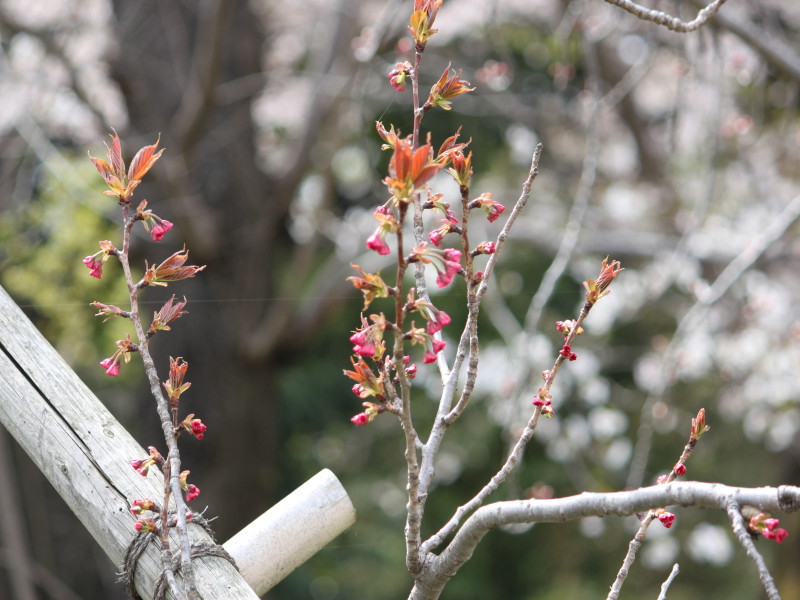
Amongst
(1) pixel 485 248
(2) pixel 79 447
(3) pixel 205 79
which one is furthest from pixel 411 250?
(3) pixel 205 79

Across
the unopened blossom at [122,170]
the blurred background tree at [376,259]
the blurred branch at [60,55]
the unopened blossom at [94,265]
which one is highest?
the blurred branch at [60,55]

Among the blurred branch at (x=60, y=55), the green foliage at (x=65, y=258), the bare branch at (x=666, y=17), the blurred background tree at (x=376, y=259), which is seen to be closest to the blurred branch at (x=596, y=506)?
the bare branch at (x=666, y=17)

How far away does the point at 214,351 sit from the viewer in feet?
11.5

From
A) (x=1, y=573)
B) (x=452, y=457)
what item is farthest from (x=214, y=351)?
(x=452, y=457)

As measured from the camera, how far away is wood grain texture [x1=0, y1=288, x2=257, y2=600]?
754 millimetres

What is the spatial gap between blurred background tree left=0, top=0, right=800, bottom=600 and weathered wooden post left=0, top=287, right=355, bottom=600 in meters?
0.83

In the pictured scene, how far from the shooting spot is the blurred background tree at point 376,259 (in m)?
2.79

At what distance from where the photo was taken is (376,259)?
322 cm

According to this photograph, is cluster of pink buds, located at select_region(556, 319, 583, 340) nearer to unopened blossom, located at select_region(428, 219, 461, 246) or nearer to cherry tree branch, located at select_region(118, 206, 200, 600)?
unopened blossom, located at select_region(428, 219, 461, 246)

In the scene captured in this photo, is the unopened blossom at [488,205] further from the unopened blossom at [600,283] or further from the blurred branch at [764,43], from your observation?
the blurred branch at [764,43]

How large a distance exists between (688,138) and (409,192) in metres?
4.88

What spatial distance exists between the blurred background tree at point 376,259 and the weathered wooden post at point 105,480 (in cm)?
83

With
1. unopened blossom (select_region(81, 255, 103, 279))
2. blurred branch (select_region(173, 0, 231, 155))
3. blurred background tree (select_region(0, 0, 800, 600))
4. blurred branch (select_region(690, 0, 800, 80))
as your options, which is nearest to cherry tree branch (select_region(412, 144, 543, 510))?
unopened blossom (select_region(81, 255, 103, 279))

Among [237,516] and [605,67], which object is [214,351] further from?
[605,67]
